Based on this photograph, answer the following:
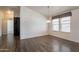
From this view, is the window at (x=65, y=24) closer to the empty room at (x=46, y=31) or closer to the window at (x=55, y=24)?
the empty room at (x=46, y=31)

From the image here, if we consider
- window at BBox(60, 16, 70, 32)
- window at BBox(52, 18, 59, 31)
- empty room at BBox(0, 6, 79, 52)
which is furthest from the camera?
window at BBox(60, 16, 70, 32)

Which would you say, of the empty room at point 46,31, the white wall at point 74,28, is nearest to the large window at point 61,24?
the empty room at point 46,31

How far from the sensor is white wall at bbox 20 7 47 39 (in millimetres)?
4117

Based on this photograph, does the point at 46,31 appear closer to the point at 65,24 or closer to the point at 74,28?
the point at 65,24

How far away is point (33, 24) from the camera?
16.3 ft

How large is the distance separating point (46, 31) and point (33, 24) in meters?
1.24

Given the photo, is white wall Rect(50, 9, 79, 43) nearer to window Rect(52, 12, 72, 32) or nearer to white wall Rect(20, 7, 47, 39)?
window Rect(52, 12, 72, 32)

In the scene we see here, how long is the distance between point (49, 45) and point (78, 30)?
1748 mm

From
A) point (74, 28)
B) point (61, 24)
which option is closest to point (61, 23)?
point (61, 24)

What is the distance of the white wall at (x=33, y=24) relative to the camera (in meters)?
4.12

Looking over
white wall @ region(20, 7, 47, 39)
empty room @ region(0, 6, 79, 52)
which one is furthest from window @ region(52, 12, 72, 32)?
white wall @ region(20, 7, 47, 39)
